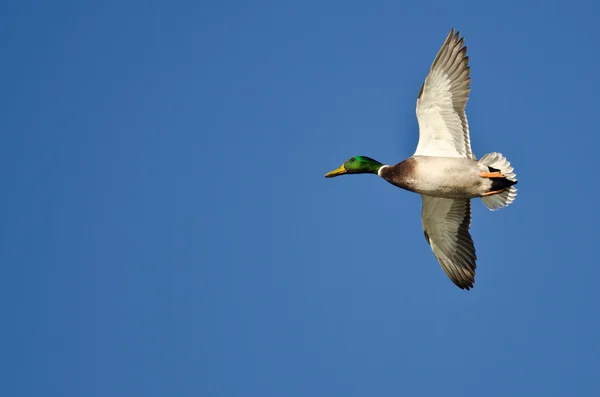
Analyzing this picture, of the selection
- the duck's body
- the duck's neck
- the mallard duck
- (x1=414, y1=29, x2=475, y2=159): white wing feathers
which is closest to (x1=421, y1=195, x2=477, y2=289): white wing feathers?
the mallard duck

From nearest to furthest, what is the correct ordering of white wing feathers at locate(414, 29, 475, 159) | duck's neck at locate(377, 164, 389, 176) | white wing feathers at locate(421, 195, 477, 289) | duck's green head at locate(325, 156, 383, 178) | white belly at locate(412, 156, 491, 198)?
white wing feathers at locate(414, 29, 475, 159)
white belly at locate(412, 156, 491, 198)
duck's neck at locate(377, 164, 389, 176)
duck's green head at locate(325, 156, 383, 178)
white wing feathers at locate(421, 195, 477, 289)

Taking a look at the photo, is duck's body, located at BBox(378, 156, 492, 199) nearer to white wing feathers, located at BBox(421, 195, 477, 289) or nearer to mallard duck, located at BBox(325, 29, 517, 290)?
mallard duck, located at BBox(325, 29, 517, 290)

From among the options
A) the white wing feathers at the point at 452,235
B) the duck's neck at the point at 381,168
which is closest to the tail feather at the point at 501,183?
the white wing feathers at the point at 452,235

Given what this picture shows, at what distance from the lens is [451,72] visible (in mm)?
10500

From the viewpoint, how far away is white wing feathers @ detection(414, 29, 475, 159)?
34.4 feet

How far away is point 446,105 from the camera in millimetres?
10695

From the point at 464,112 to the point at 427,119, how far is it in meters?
0.45

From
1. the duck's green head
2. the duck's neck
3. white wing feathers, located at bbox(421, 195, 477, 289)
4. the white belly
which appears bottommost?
white wing feathers, located at bbox(421, 195, 477, 289)

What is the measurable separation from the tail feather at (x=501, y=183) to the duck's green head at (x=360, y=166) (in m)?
1.50

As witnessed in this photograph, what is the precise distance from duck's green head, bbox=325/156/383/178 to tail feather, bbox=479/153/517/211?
1.50 metres

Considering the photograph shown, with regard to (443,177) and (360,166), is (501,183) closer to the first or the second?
(443,177)

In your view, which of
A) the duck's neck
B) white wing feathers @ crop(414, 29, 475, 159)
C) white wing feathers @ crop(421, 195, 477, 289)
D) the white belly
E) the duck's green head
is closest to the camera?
white wing feathers @ crop(414, 29, 475, 159)

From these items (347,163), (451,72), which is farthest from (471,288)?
(451,72)

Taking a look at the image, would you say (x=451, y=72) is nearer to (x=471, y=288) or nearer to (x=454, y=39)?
(x=454, y=39)
